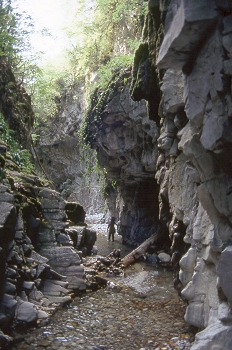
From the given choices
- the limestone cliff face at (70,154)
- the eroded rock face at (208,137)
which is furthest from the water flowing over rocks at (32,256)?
the limestone cliff face at (70,154)

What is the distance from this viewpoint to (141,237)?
68.9 feet

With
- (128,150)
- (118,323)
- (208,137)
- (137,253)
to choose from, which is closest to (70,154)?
(128,150)

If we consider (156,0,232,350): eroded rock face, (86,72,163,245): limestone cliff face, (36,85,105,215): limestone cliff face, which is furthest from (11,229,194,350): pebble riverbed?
(36,85,105,215): limestone cliff face

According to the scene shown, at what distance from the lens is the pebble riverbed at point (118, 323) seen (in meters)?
6.75

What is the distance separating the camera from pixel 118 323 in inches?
313

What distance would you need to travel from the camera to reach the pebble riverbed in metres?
6.75

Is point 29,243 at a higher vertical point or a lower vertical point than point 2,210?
lower

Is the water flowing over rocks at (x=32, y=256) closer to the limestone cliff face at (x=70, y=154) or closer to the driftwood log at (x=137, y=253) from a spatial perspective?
the driftwood log at (x=137, y=253)

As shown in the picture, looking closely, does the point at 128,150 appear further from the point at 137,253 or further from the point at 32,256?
the point at 32,256

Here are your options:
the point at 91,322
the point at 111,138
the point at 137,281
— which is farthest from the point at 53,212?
the point at 111,138

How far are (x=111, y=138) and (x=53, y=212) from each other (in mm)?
7802

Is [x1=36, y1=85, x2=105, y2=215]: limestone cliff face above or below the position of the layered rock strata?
above

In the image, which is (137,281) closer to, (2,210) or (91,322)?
(91,322)

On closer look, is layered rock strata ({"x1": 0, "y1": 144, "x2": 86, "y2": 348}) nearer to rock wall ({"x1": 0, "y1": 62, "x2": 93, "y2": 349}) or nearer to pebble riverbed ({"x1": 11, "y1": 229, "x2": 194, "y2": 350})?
rock wall ({"x1": 0, "y1": 62, "x2": 93, "y2": 349})
